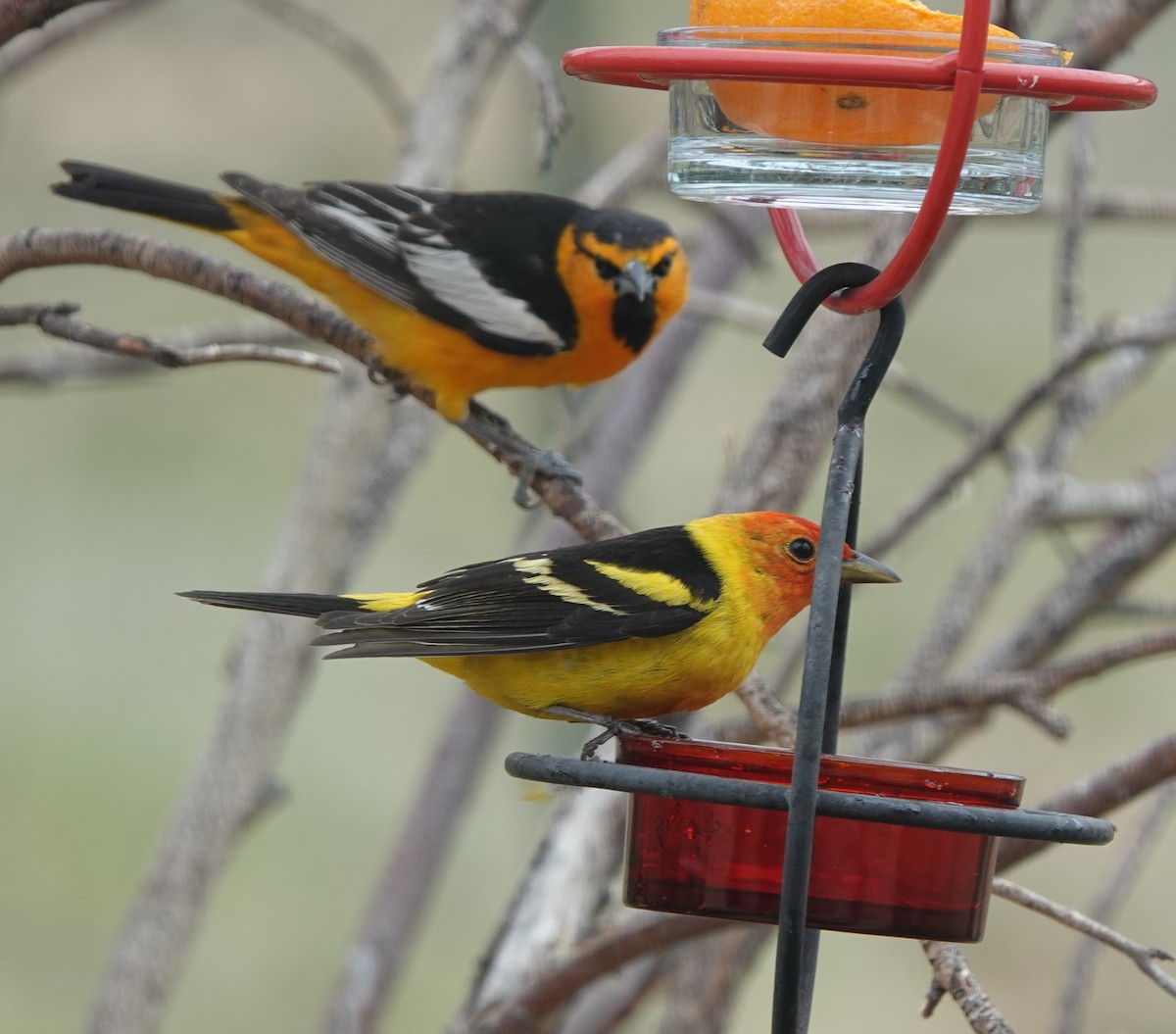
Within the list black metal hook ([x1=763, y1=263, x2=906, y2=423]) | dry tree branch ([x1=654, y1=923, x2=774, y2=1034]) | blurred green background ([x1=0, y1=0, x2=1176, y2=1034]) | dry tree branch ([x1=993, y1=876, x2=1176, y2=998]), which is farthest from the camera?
blurred green background ([x1=0, y1=0, x2=1176, y2=1034])

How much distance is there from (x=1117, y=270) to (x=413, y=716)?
6.23m

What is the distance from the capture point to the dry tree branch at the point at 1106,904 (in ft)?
10.7

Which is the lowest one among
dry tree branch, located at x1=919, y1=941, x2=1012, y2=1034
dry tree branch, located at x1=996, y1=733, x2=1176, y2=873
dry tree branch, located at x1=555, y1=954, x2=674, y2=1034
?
dry tree branch, located at x1=555, y1=954, x2=674, y2=1034

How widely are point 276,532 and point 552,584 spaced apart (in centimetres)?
804

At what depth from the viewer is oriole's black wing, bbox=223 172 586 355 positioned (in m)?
4.00

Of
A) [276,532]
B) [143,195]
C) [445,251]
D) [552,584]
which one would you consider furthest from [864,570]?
[276,532]

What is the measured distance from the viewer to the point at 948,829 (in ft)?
5.67

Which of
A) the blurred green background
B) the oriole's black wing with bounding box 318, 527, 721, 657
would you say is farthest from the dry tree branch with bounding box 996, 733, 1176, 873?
the blurred green background

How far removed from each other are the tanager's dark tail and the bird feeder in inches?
72.8

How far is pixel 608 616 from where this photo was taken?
2.42 m

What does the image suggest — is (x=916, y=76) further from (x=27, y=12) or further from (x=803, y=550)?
(x=27, y=12)

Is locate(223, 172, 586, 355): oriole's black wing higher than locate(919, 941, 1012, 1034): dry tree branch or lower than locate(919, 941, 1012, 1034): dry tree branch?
higher

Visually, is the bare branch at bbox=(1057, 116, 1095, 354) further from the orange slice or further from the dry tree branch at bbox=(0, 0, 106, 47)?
the dry tree branch at bbox=(0, 0, 106, 47)

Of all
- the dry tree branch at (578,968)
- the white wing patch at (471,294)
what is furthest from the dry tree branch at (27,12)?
the white wing patch at (471,294)
